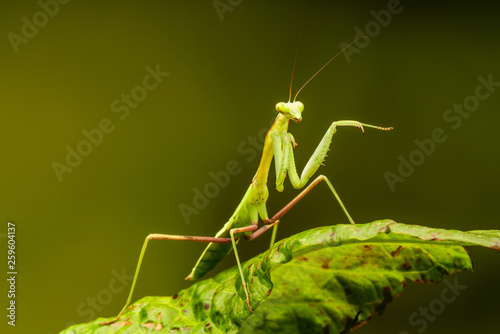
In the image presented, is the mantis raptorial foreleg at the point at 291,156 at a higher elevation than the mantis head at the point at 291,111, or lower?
lower

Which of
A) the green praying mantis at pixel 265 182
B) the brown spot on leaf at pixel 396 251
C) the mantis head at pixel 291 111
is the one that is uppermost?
the mantis head at pixel 291 111

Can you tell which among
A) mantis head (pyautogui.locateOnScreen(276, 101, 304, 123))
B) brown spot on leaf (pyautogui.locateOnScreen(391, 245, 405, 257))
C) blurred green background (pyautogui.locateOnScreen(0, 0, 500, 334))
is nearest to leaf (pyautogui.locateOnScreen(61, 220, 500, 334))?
brown spot on leaf (pyautogui.locateOnScreen(391, 245, 405, 257))

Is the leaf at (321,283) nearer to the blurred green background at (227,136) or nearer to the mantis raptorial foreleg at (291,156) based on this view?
the mantis raptorial foreleg at (291,156)

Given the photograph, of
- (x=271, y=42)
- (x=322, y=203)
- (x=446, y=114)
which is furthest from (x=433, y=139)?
(x=271, y=42)

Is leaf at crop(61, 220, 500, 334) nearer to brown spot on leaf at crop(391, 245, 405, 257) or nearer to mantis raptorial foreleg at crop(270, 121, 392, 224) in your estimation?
brown spot on leaf at crop(391, 245, 405, 257)

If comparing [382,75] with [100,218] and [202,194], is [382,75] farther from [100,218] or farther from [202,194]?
[100,218]

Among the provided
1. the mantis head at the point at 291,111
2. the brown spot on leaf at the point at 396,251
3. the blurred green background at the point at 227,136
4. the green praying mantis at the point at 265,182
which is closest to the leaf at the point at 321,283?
the brown spot on leaf at the point at 396,251

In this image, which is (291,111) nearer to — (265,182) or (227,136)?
(265,182)
